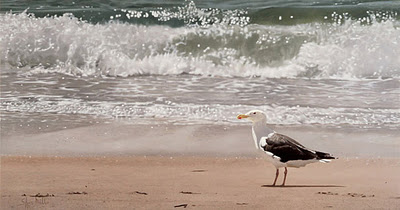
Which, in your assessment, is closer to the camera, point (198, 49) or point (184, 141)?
point (184, 141)

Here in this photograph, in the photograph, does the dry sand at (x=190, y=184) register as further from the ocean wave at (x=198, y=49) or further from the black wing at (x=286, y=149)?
the ocean wave at (x=198, y=49)

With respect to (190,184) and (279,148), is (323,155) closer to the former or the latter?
(279,148)

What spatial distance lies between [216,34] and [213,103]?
0.28 m

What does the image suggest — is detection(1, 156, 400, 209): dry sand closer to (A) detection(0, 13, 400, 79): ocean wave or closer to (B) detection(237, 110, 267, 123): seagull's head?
(B) detection(237, 110, 267, 123): seagull's head

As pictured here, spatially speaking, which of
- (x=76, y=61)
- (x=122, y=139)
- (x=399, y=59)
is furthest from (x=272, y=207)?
(x=76, y=61)

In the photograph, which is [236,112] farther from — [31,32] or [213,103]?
[31,32]

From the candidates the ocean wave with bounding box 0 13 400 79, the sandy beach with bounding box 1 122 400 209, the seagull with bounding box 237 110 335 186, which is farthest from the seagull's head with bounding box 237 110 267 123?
the ocean wave with bounding box 0 13 400 79

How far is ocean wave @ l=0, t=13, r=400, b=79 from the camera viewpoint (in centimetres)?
282

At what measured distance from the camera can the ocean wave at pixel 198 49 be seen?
2.82m

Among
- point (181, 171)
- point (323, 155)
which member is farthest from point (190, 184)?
point (323, 155)

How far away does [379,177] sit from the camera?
2529 mm

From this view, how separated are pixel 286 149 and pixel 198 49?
663 millimetres

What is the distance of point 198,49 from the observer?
2881 mm

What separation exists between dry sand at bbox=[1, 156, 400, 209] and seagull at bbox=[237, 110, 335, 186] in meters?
0.09
